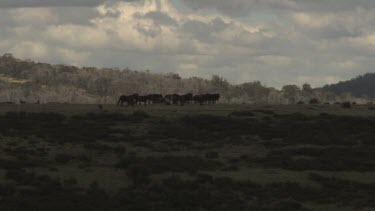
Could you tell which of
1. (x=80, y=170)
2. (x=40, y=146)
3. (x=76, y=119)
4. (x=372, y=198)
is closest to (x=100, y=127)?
(x=76, y=119)

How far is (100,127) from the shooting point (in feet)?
167

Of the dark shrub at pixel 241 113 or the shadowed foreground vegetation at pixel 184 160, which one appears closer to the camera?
the shadowed foreground vegetation at pixel 184 160

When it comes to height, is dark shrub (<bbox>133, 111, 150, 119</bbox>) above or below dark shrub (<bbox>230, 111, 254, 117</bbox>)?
below

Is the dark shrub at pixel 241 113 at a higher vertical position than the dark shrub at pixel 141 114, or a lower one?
higher

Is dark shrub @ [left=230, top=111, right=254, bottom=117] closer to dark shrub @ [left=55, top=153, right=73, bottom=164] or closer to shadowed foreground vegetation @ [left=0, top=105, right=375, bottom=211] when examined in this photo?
shadowed foreground vegetation @ [left=0, top=105, right=375, bottom=211]

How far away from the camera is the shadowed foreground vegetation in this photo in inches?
1136

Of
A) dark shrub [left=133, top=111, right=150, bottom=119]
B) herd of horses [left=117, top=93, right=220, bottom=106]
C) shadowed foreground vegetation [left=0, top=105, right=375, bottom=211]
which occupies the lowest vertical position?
shadowed foreground vegetation [left=0, top=105, right=375, bottom=211]

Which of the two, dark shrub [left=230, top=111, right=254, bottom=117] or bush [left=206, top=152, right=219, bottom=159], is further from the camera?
dark shrub [left=230, top=111, right=254, bottom=117]

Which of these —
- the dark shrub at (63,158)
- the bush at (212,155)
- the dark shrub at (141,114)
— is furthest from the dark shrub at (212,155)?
the dark shrub at (141,114)

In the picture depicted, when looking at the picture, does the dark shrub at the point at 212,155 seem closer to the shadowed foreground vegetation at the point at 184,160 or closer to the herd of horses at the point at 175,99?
the shadowed foreground vegetation at the point at 184,160

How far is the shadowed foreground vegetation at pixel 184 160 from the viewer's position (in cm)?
2884

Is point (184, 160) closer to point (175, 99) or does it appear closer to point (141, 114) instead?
point (141, 114)

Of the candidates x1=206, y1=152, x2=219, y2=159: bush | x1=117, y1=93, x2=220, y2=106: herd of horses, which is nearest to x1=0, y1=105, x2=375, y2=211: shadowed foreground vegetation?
x1=206, y1=152, x2=219, y2=159: bush

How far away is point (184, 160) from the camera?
124 feet
